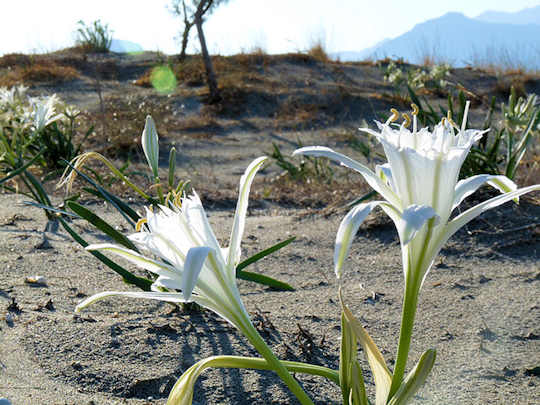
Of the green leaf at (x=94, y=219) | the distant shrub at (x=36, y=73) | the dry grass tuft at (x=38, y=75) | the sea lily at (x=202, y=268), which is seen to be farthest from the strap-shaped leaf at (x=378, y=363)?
the dry grass tuft at (x=38, y=75)

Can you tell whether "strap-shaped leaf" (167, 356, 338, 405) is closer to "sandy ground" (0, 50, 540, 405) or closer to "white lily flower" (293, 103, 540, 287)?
"white lily flower" (293, 103, 540, 287)

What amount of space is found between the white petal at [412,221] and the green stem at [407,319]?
16 cm

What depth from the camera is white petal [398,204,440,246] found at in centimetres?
50

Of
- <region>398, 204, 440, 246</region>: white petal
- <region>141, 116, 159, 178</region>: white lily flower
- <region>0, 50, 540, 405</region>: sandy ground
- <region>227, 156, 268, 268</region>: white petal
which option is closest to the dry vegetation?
<region>0, 50, 540, 405</region>: sandy ground

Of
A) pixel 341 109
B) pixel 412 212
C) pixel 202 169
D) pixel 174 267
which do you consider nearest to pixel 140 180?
pixel 202 169

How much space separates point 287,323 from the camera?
1425 mm

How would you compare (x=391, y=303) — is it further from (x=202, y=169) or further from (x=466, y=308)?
(x=202, y=169)

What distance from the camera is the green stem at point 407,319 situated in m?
0.66

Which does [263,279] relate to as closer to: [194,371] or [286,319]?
[286,319]

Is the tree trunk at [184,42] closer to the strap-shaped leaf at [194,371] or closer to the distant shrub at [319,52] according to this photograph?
the distant shrub at [319,52]

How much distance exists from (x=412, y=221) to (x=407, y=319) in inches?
8.5

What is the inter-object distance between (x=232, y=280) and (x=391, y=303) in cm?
103

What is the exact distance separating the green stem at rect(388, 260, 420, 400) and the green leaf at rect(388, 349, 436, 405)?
0.03 meters

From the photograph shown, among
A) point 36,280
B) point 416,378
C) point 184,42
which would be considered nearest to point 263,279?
point 416,378
